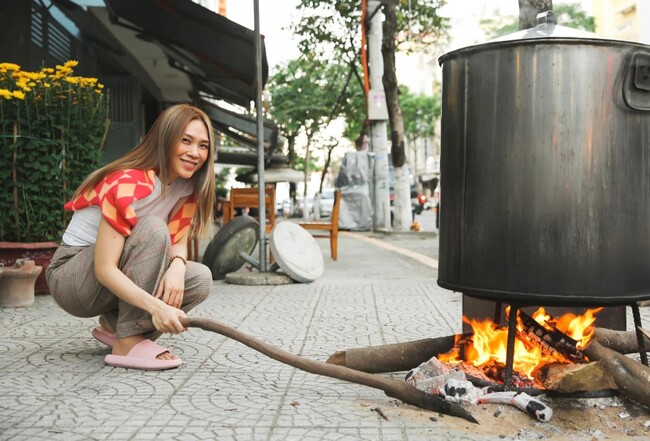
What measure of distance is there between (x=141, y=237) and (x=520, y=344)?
182 cm

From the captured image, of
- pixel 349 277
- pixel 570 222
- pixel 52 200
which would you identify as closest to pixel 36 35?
pixel 52 200

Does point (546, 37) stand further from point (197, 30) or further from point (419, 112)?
point (419, 112)

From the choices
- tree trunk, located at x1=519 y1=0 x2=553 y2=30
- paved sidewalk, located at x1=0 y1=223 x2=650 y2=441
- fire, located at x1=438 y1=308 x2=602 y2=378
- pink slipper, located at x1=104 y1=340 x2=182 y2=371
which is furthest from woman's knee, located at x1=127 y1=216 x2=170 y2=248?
tree trunk, located at x1=519 y1=0 x2=553 y2=30

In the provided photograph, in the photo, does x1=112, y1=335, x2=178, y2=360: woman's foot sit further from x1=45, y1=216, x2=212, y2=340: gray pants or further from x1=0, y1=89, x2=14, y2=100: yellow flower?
x1=0, y1=89, x2=14, y2=100: yellow flower

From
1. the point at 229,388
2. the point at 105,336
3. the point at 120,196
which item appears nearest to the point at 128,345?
the point at 105,336

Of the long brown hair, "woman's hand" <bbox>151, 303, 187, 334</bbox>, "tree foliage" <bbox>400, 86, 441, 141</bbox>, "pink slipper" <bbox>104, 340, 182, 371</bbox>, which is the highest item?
"tree foliage" <bbox>400, 86, 441, 141</bbox>

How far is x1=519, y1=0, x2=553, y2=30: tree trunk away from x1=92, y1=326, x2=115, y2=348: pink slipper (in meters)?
4.47

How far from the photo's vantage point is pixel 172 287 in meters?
3.27

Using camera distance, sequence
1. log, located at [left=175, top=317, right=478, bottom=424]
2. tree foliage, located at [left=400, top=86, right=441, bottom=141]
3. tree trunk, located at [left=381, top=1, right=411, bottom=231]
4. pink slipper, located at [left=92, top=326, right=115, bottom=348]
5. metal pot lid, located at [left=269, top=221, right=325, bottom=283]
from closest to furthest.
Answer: log, located at [left=175, top=317, right=478, bottom=424] < pink slipper, located at [left=92, top=326, right=115, bottom=348] < metal pot lid, located at [left=269, top=221, right=325, bottom=283] < tree trunk, located at [left=381, top=1, right=411, bottom=231] < tree foliage, located at [left=400, top=86, right=441, bottom=141]

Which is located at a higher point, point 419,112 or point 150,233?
point 419,112

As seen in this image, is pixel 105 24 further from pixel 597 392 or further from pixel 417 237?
pixel 597 392

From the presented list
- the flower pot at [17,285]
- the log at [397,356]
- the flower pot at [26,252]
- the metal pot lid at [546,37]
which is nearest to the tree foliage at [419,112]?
the flower pot at [26,252]

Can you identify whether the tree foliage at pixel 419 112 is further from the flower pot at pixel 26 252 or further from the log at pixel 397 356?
the log at pixel 397 356

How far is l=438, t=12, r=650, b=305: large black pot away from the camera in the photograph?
2.50 metres
